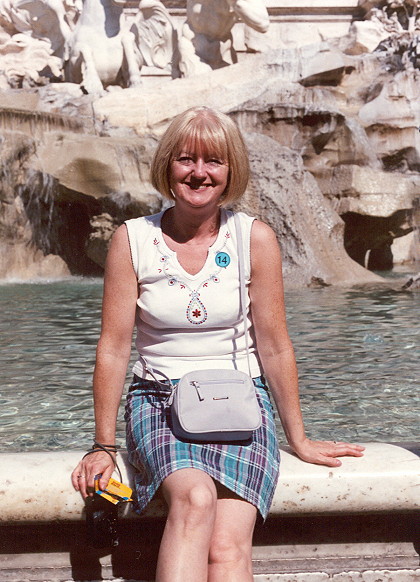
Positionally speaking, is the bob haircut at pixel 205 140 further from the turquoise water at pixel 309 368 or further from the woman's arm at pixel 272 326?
the turquoise water at pixel 309 368

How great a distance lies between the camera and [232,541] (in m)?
1.95

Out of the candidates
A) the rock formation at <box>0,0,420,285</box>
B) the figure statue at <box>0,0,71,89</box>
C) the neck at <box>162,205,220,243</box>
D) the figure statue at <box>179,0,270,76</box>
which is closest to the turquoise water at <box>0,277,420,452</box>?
the neck at <box>162,205,220,243</box>

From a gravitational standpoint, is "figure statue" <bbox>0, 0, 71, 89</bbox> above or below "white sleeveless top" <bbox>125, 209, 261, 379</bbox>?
above

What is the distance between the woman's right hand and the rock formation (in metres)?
8.41

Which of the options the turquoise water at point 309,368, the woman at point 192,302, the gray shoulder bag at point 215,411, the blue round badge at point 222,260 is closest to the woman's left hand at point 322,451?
the woman at point 192,302

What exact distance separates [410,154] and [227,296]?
1394 centimetres

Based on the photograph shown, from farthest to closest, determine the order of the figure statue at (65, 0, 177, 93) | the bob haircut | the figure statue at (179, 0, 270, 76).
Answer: the figure statue at (179, 0, 270, 76) < the figure statue at (65, 0, 177, 93) < the bob haircut

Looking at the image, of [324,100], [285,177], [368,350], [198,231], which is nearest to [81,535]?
[198,231]

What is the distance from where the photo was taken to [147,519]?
2.17m

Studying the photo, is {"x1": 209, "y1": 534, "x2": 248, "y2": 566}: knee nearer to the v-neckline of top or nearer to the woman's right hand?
the woman's right hand

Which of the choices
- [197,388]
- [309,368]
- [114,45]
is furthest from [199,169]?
[114,45]

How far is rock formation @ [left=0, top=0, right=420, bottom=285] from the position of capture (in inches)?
456

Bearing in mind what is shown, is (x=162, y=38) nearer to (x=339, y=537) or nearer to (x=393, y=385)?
A: (x=393, y=385)

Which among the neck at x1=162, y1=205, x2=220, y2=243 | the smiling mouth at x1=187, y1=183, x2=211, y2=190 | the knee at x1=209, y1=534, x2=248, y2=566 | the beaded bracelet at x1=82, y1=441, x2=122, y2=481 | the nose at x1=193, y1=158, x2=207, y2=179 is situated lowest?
the knee at x1=209, y1=534, x2=248, y2=566
